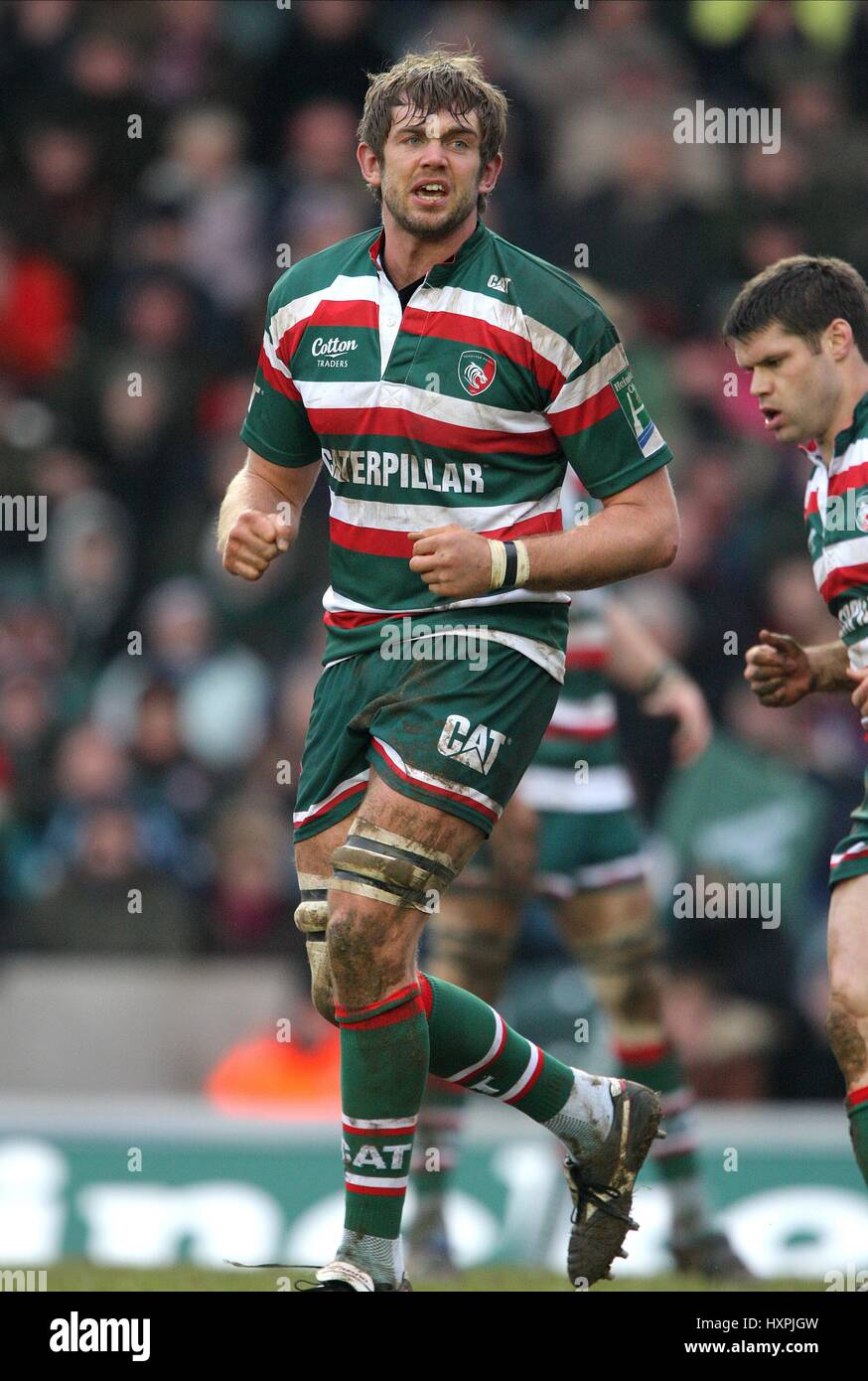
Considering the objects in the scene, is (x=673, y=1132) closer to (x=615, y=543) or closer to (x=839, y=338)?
(x=615, y=543)

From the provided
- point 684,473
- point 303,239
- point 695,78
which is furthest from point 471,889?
point 695,78

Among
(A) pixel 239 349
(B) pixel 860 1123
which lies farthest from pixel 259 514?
(A) pixel 239 349

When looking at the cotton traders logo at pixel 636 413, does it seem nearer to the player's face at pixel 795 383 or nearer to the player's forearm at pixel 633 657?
the player's face at pixel 795 383

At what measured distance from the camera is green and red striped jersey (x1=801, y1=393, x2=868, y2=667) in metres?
4.90

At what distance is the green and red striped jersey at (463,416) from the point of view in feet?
15.5

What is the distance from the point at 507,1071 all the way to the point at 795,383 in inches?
69.2

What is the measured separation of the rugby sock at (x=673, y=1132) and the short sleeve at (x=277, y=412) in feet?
8.29

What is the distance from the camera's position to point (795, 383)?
5.02 m

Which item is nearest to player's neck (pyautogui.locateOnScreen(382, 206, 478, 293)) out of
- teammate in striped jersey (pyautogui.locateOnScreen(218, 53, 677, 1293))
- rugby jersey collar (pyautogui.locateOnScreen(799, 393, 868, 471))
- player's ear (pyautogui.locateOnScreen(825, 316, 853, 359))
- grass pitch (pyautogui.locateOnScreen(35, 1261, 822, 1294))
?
teammate in striped jersey (pyautogui.locateOnScreen(218, 53, 677, 1293))

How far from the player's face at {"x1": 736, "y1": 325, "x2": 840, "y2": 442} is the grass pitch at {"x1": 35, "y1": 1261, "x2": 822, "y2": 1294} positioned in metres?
2.36

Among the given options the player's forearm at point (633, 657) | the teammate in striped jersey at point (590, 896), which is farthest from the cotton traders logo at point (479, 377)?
the player's forearm at point (633, 657)

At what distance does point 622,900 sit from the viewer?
6.86 m

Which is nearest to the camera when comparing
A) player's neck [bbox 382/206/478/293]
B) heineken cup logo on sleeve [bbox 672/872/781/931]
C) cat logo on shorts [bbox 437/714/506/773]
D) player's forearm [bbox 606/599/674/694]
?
cat logo on shorts [bbox 437/714/506/773]

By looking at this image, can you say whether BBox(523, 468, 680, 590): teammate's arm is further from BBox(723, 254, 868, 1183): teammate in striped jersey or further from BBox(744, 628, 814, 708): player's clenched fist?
BBox(744, 628, 814, 708): player's clenched fist
